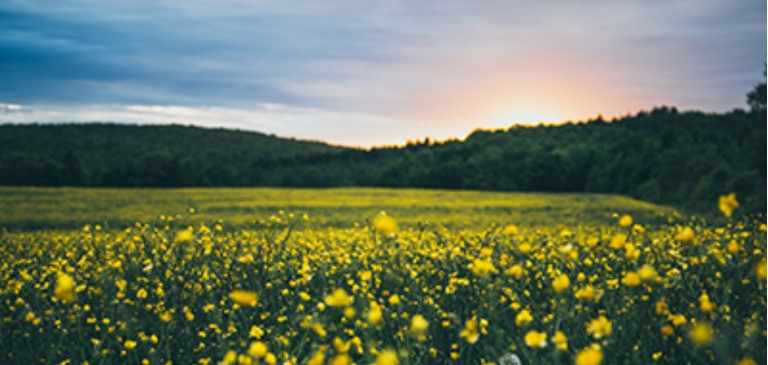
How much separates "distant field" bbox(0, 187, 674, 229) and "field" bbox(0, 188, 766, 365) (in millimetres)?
745

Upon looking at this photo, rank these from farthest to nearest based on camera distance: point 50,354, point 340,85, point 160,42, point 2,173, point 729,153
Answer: point 729,153
point 340,85
point 2,173
point 160,42
point 50,354

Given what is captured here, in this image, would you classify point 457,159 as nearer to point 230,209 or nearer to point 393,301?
point 230,209

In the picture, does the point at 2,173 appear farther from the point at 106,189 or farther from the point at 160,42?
the point at 160,42

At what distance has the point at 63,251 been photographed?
21.4 ft

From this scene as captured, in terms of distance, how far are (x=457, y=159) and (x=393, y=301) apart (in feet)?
171

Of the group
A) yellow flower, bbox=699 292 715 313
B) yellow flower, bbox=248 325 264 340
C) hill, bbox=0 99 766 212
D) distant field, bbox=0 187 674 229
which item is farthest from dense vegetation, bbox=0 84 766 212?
yellow flower, bbox=248 325 264 340

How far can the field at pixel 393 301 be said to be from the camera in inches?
96.7

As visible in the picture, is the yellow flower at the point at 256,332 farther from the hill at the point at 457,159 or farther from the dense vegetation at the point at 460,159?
the dense vegetation at the point at 460,159

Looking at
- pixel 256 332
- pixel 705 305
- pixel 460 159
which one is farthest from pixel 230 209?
A: pixel 460 159

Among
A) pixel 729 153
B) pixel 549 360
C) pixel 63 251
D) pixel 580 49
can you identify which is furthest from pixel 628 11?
pixel 729 153

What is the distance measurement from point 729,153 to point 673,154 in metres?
6.61

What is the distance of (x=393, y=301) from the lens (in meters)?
2.55

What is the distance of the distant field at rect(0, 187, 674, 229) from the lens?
38.6ft

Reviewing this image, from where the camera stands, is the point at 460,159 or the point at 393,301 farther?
the point at 460,159
